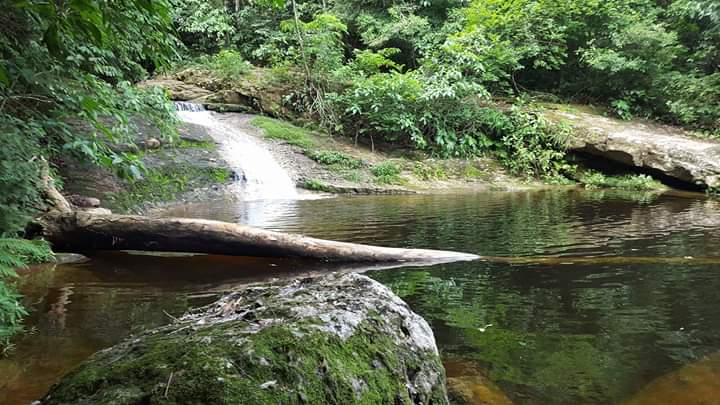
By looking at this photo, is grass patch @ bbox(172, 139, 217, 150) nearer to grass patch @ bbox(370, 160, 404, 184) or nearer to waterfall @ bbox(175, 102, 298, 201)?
waterfall @ bbox(175, 102, 298, 201)

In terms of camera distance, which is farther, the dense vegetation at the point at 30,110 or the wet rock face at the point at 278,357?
the dense vegetation at the point at 30,110

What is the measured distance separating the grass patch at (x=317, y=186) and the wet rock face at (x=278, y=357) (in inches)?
→ 412

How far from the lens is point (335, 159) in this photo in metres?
14.5

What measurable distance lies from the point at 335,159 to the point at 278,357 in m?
13.0

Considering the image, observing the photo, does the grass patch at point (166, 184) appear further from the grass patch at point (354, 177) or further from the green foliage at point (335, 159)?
the grass patch at point (354, 177)

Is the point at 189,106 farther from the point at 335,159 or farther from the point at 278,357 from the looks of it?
the point at 278,357

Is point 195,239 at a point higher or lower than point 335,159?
lower

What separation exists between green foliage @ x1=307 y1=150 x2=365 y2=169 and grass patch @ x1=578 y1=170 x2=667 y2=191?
699 cm

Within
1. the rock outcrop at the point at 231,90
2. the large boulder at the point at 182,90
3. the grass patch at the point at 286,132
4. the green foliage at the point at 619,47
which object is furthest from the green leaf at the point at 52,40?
the green foliage at the point at 619,47

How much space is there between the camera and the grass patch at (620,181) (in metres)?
13.2

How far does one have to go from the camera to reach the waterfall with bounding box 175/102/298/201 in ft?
40.8

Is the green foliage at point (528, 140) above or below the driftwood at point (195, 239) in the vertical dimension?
above

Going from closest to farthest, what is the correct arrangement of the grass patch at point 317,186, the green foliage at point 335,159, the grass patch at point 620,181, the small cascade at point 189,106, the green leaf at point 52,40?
the green leaf at point 52,40
the grass patch at point 317,186
the grass patch at point 620,181
the green foliage at point 335,159
the small cascade at point 189,106

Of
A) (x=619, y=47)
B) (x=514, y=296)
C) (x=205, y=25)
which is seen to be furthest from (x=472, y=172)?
(x=205, y=25)
